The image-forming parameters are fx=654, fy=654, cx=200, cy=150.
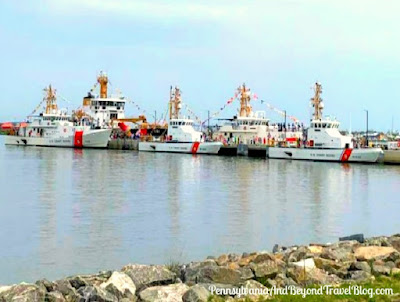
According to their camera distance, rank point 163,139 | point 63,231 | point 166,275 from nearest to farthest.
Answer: point 166,275 → point 63,231 → point 163,139

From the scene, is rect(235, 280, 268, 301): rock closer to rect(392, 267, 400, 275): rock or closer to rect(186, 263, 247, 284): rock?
rect(186, 263, 247, 284): rock

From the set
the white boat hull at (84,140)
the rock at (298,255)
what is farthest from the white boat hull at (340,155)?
the rock at (298,255)

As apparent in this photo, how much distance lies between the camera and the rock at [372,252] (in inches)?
437

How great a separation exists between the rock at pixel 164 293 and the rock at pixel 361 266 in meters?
3.05

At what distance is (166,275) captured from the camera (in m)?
9.66

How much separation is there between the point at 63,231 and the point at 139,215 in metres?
4.46

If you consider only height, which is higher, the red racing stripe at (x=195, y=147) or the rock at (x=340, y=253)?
the red racing stripe at (x=195, y=147)

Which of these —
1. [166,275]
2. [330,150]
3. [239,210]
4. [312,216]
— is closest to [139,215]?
[239,210]

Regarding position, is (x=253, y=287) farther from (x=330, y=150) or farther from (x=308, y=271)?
(x=330, y=150)

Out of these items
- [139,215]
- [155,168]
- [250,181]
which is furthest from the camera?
[155,168]

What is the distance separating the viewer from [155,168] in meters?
50.5

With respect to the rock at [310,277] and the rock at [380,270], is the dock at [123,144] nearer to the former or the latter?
the rock at [380,270]

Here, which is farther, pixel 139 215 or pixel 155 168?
pixel 155 168

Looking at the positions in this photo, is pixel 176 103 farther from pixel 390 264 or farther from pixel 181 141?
pixel 390 264
